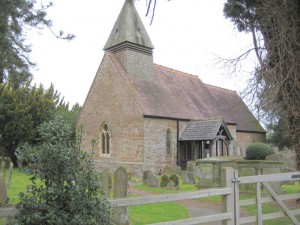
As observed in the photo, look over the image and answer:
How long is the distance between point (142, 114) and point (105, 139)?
5112mm

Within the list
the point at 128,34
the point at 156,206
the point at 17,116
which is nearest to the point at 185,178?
the point at 156,206

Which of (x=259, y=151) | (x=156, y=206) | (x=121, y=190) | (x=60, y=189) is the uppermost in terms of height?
(x=259, y=151)

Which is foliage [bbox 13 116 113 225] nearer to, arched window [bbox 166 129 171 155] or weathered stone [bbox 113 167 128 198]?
weathered stone [bbox 113 167 128 198]

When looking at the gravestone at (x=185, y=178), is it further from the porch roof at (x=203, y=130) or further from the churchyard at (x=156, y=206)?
the porch roof at (x=203, y=130)

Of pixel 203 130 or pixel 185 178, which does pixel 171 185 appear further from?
pixel 203 130

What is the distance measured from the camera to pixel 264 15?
28.4 feet

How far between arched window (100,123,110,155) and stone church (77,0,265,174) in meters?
0.08

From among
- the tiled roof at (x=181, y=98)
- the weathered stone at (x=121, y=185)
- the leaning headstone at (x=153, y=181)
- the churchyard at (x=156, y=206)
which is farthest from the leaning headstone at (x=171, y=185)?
the weathered stone at (x=121, y=185)

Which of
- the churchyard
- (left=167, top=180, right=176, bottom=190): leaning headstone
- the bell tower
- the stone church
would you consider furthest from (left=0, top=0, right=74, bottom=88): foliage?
the bell tower

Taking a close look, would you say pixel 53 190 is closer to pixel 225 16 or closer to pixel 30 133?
pixel 225 16

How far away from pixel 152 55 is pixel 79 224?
23092 millimetres

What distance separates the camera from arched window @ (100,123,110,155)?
24516 mm

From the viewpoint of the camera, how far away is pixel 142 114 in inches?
→ 833

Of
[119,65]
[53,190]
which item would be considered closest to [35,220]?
[53,190]
